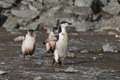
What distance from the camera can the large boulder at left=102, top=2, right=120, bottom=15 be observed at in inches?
1151

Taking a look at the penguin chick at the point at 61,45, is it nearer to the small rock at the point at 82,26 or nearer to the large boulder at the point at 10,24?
the small rock at the point at 82,26

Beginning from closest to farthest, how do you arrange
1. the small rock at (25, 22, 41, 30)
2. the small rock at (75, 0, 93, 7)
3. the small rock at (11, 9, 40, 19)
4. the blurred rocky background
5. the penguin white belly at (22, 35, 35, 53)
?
the penguin white belly at (22, 35, 35, 53) < the small rock at (25, 22, 41, 30) < the blurred rocky background < the small rock at (11, 9, 40, 19) < the small rock at (75, 0, 93, 7)

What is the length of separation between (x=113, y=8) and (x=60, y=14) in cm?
468

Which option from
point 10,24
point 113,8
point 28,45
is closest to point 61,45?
point 28,45

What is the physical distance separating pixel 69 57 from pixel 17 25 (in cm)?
1431

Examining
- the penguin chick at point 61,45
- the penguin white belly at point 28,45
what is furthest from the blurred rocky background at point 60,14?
the penguin chick at point 61,45

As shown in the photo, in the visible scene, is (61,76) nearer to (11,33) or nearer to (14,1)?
(11,33)

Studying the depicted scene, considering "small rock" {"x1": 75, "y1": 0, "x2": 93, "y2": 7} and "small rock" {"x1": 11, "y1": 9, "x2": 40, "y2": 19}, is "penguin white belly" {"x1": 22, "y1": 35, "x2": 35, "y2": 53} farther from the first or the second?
"small rock" {"x1": 75, "y1": 0, "x2": 93, "y2": 7}

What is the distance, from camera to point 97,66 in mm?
9859

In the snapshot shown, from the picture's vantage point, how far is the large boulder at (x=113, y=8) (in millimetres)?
29234

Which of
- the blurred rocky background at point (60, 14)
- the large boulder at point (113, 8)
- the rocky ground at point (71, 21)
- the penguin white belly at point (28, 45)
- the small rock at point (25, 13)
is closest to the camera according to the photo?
the penguin white belly at point (28, 45)

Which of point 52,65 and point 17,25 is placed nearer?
point 52,65

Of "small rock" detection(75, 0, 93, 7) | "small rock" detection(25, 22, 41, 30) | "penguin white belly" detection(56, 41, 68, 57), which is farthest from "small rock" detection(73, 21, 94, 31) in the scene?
"penguin white belly" detection(56, 41, 68, 57)

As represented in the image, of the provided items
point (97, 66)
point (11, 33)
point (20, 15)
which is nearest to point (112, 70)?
point (97, 66)
